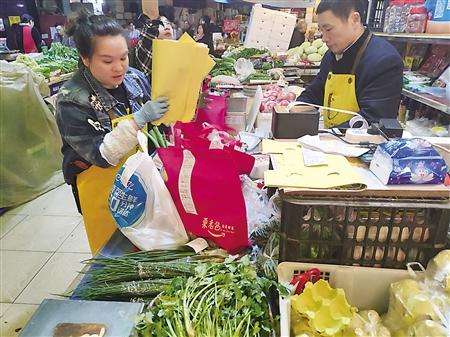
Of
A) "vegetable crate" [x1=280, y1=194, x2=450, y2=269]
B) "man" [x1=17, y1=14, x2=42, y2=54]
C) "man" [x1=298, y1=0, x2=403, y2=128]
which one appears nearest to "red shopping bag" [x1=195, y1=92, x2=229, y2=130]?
"man" [x1=298, y1=0, x2=403, y2=128]

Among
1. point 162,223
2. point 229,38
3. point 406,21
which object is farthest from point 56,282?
point 229,38

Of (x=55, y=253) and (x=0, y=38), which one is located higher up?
(x=0, y=38)

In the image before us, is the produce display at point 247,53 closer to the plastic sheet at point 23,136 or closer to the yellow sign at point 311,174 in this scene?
the plastic sheet at point 23,136

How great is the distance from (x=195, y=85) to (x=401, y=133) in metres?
0.76

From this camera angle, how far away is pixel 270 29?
4.28m

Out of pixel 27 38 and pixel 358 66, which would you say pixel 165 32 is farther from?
pixel 27 38

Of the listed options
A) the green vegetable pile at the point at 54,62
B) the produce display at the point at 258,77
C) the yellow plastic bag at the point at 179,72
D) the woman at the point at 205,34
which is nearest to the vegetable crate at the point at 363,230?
the yellow plastic bag at the point at 179,72

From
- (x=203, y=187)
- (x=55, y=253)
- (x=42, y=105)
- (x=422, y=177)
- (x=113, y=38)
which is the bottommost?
(x=55, y=253)

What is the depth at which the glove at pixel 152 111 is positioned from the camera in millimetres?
1497

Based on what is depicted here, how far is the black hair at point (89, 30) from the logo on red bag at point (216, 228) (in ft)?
3.09

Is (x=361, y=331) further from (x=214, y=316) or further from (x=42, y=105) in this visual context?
(x=42, y=105)

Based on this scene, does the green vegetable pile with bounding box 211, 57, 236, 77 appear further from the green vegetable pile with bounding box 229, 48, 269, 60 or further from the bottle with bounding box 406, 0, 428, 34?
the bottle with bounding box 406, 0, 428, 34

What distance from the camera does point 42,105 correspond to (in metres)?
3.47

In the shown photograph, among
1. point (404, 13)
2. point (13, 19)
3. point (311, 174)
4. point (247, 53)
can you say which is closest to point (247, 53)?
point (247, 53)
